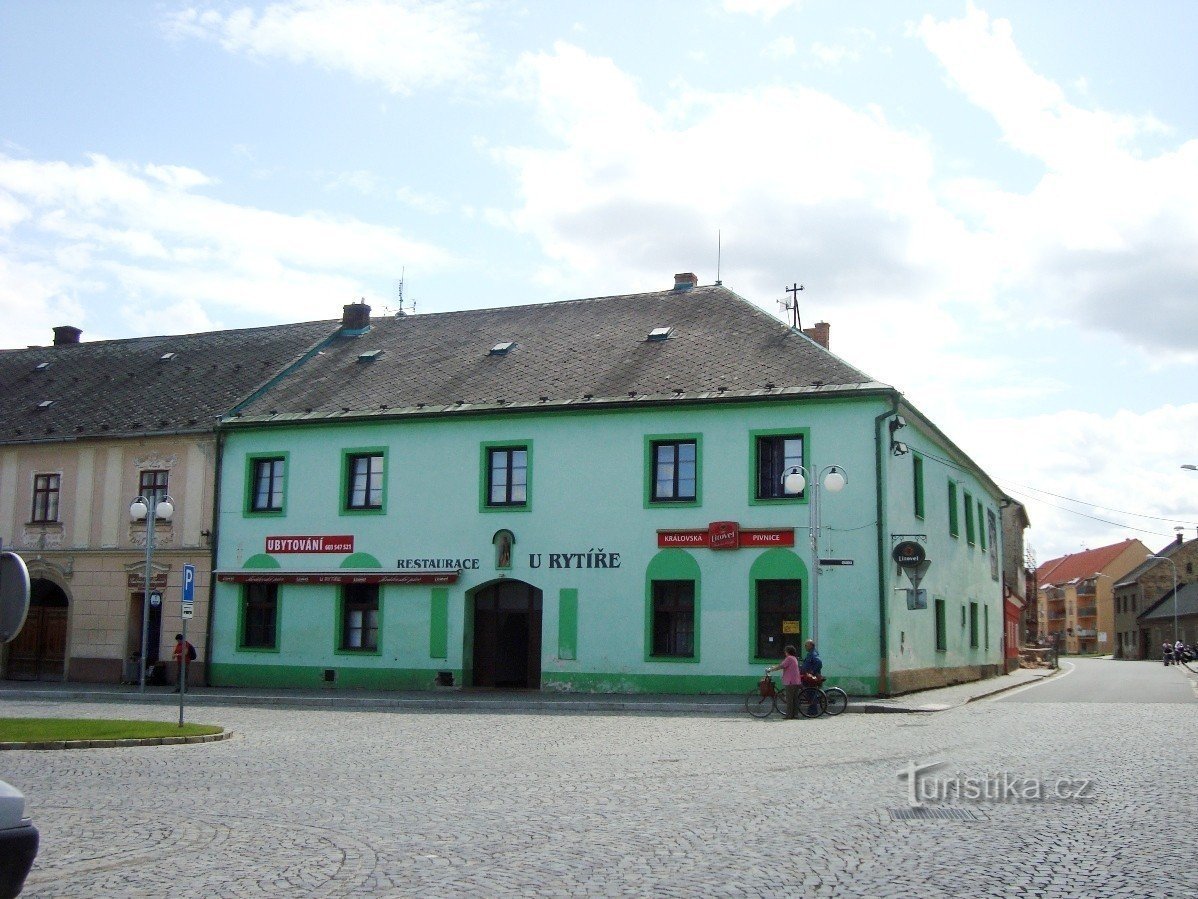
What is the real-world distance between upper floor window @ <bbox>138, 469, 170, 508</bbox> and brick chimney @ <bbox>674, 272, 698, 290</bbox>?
49.0 feet

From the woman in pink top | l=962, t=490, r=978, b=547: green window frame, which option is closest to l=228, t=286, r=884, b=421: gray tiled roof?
the woman in pink top

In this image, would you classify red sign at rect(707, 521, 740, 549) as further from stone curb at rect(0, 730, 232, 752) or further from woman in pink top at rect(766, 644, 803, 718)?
A: stone curb at rect(0, 730, 232, 752)

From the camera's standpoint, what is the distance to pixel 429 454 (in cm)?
3244

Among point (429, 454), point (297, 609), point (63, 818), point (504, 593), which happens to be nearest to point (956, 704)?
point (504, 593)

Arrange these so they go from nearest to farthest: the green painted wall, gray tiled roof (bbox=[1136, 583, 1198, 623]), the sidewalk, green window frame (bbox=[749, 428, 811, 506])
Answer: the sidewalk
the green painted wall
green window frame (bbox=[749, 428, 811, 506])
gray tiled roof (bbox=[1136, 583, 1198, 623])

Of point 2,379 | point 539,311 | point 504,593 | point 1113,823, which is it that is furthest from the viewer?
point 2,379

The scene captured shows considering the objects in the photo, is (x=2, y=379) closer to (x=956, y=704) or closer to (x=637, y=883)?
(x=956, y=704)

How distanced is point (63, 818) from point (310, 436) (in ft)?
77.0

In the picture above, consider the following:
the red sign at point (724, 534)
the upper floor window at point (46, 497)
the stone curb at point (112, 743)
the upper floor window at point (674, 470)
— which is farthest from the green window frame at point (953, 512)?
the upper floor window at point (46, 497)

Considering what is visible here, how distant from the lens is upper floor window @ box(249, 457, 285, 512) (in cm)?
3409

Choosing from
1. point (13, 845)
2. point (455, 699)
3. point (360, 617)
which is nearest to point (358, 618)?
point (360, 617)

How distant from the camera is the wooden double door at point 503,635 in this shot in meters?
31.7

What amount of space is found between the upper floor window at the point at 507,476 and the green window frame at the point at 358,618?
3.85 meters

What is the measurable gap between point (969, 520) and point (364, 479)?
19163mm
